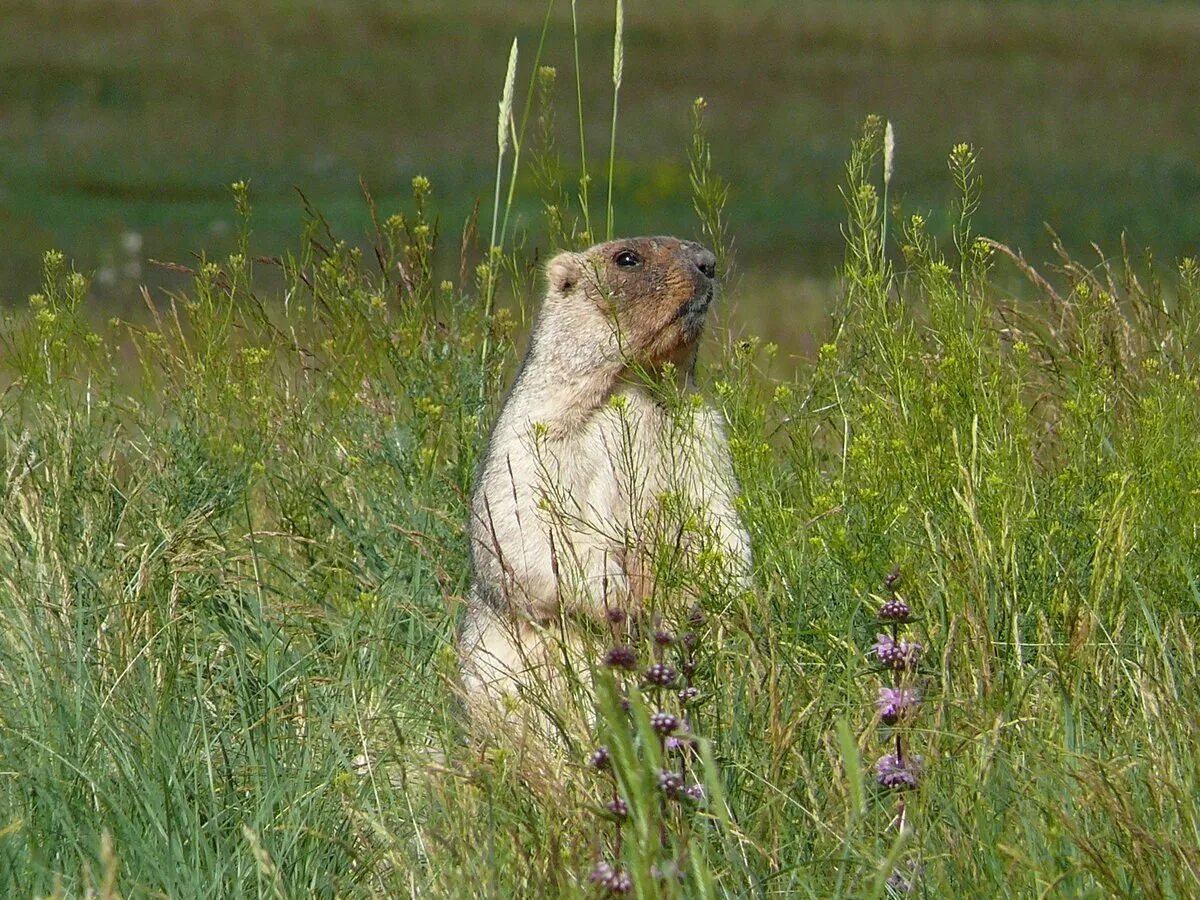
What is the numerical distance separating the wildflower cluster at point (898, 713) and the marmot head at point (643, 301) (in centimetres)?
170

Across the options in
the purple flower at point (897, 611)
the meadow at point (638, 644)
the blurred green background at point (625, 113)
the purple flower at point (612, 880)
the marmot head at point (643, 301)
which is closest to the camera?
the purple flower at point (612, 880)

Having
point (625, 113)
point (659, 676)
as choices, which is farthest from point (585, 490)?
→ point (625, 113)

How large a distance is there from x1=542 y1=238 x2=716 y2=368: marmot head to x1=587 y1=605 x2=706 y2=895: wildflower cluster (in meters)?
1.46

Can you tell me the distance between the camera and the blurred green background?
29.0 m

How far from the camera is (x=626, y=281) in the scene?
4.89 m

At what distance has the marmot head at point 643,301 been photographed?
15.6 ft

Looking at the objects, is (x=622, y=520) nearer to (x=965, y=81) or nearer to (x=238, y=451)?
(x=238, y=451)

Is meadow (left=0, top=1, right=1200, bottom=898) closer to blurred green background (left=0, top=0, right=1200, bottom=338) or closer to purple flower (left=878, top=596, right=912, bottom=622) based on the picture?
purple flower (left=878, top=596, right=912, bottom=622)

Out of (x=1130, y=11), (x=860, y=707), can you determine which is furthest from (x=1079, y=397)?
(x=1130, y=11)

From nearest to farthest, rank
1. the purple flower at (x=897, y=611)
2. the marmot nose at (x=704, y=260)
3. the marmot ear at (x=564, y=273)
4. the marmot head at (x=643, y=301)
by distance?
1. the purple flower at (x=897, y=611)
2. the marmot head at (x=643, y=301)
3. the marmot nose at (x=704, y=260)
4. the marmot ear at (x=564, y=273)

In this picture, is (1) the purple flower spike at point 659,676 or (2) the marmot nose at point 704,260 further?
(2) the marmot nose at point 704,260

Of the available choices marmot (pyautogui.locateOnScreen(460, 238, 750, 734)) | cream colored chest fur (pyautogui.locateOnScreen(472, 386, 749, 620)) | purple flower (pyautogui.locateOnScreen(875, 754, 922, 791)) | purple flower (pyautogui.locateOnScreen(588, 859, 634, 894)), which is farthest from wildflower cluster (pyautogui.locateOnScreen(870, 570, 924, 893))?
cream colored chest fur (pyautogui.locateOnScreen(472, 386, 749, 620))

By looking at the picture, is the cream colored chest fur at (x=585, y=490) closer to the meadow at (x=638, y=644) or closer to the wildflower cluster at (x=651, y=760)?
the meadow at (x=638, y=644)

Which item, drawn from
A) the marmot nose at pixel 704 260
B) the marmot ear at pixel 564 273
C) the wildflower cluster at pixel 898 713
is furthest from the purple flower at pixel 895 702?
the marmot ear at pixel 564 273
